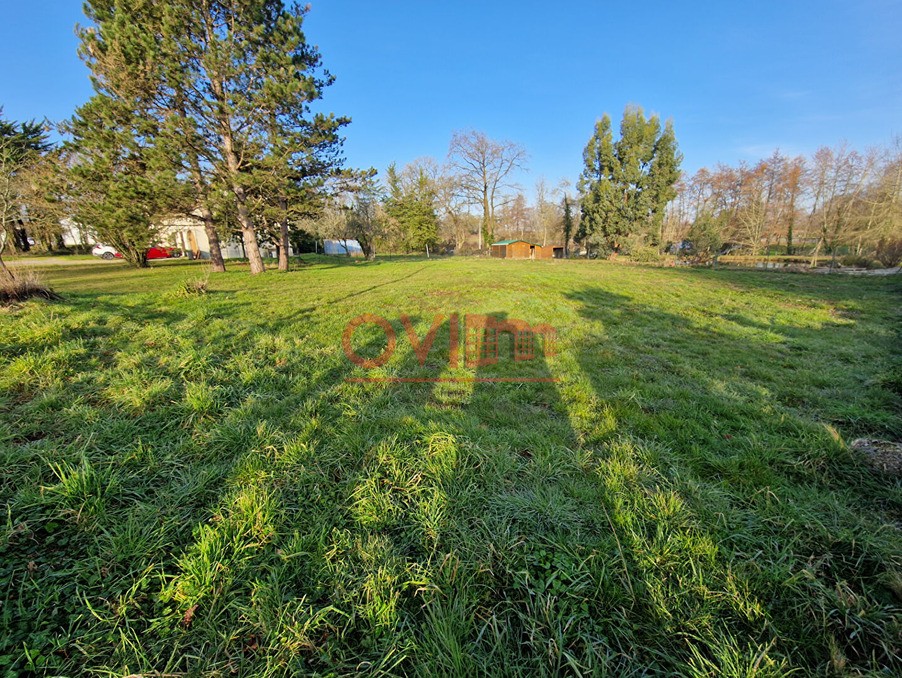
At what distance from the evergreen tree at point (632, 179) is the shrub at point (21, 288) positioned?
35.7m

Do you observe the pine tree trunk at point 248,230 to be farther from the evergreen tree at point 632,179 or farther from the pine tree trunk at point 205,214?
the evergreen tree at point 632,179

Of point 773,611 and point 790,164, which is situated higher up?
point 790,164

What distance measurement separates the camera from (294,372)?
420 centimetres

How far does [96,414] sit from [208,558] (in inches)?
89.9

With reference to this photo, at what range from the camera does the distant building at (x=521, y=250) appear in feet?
134

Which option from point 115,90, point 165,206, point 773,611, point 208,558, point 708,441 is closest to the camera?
point 773,611

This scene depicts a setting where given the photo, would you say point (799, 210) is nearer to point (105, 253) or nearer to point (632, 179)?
point (632, 179)

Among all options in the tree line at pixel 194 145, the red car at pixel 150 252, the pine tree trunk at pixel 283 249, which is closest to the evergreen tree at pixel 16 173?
the tree line at pixel 194 145

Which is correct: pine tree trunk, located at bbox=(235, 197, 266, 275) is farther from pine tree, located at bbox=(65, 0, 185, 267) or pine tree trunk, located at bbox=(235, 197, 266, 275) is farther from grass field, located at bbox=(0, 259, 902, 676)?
grass field, located at bbox=(0, 259, 902, 676)

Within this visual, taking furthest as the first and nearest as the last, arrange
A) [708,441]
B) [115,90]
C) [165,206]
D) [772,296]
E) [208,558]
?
[165,206]
[115,90]
[772,296]
[708,441]
[208,558]

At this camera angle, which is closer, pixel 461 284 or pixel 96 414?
pixel 96 414

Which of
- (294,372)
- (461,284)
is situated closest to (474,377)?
(294,372)

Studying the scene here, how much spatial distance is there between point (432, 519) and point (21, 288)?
830 centimetres

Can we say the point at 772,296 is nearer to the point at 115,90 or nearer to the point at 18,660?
the point at 18,660
